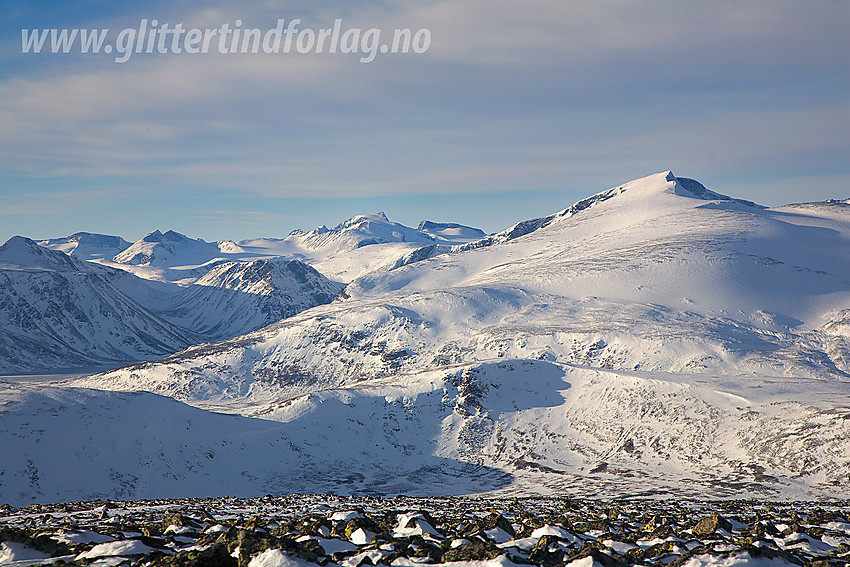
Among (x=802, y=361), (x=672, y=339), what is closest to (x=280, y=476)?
(x=672, y=339)

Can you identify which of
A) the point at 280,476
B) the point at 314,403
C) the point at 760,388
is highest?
the point at 760,388

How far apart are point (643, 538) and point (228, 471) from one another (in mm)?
89133

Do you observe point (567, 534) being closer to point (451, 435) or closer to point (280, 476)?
point (280, 476)

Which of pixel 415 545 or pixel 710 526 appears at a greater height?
pixel 415 545

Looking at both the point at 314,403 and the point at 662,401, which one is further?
the point at 314,403

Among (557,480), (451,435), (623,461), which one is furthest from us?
(451,435)

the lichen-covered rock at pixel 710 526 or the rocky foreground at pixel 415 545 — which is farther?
the lichen-covered rock at pixel 710 526

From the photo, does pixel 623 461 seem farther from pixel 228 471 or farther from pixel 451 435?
pixel 228 471

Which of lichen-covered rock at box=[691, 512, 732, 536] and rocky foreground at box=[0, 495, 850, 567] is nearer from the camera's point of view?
rocky foreground at box=[0, 495, 850, 567]

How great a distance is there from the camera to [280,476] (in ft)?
331

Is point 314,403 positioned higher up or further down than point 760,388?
further down

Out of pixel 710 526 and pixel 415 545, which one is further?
pixel 710 526

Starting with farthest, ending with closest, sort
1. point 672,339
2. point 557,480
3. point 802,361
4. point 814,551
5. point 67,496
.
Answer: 1. point 672,339
2. point 802,361
3. point 557,480
4. point 67,496
5. point 814,551

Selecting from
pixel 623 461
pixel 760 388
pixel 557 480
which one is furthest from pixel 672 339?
pixel 557 480
